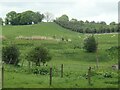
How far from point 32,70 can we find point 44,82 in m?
7.34

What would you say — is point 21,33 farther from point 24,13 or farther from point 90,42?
point 90,42

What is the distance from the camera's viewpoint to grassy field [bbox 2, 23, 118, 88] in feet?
72.4

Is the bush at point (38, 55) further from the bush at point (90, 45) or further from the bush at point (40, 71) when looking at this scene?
the bush at point (90, 45)

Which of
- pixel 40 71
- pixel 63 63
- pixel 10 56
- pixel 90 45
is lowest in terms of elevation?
pixel 63 63

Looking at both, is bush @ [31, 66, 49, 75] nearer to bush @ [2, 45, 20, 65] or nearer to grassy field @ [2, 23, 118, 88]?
grassy field @ [2, 23, 118, 88]

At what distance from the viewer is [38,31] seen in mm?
108250

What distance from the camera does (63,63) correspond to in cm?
4822

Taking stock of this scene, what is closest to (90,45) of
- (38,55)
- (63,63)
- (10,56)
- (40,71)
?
(63,63)

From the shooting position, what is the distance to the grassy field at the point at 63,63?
22078 millimetres

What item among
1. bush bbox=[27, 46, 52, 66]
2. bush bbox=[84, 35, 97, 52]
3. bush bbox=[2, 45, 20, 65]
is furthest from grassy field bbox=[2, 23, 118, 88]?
bush bbox=[2, 45, 20, 65]

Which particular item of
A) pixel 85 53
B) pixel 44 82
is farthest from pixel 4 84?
pixel 85 53

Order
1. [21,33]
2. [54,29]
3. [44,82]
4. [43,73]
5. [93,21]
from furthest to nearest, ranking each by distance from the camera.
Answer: [93,21] → [54,29] → [21,33] → [43,73] → [44,82]

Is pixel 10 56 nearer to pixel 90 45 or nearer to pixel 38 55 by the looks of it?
pixel 38 55

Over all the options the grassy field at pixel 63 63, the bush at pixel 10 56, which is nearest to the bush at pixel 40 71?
the grassy field at pixel 63 63
